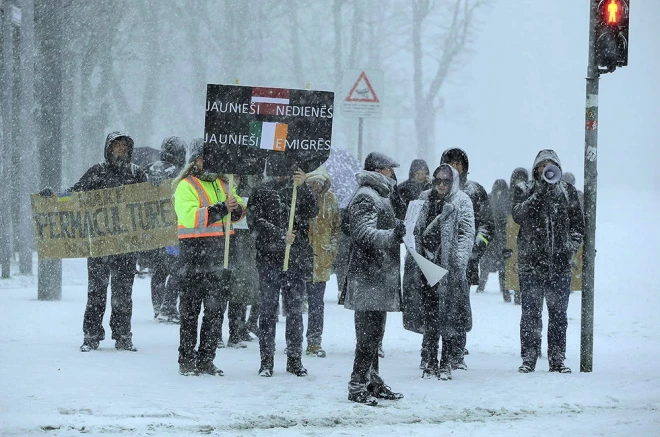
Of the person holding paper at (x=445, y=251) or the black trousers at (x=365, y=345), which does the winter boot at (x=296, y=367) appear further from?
the black trousers at (x=365, y=345)

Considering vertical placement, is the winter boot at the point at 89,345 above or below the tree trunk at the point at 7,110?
below

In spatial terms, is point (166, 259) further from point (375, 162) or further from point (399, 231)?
point (399, 231)

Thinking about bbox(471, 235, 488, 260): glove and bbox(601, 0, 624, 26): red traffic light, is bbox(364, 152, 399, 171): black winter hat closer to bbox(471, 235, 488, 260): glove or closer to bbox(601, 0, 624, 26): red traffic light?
bbox(471, 235, 488, 260): glove

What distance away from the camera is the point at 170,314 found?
13.4 metres

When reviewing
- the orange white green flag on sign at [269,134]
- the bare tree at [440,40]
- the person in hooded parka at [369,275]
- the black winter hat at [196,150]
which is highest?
the bare tree at [440,40]

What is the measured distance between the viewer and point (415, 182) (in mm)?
12250

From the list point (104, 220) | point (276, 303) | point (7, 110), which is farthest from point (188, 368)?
point (7, 110)

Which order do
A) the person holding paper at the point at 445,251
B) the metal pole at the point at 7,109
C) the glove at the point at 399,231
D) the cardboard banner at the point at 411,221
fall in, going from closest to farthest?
1. the glove at the point at 399,231
2. the cardboard banner at the point at 411,221
3. the person holding paper at the point at 445,251
4. the metal pole at the point at 7,109

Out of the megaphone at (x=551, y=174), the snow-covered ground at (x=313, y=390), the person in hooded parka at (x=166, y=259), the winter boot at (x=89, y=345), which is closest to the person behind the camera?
the snow-covered ground at (x=313, y=390)

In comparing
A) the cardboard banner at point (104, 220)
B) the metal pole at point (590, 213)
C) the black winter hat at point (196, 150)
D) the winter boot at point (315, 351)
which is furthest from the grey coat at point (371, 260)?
the cardboard banner at point (104, 220)

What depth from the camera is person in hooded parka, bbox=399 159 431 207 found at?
12134mm

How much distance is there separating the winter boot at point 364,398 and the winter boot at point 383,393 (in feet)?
0.52

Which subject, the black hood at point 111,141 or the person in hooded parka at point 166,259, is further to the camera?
the person in hooded parka at point 166,259

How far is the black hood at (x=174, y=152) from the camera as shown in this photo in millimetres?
12742
